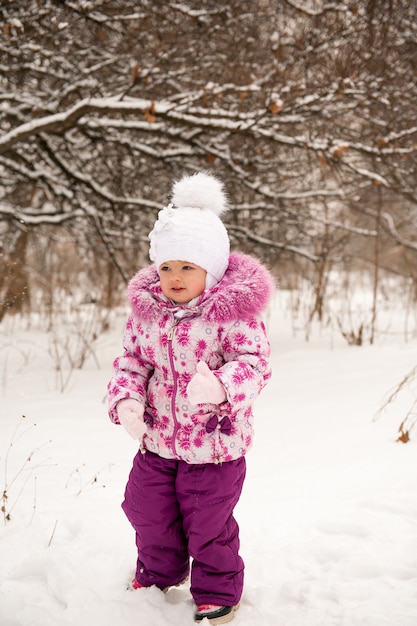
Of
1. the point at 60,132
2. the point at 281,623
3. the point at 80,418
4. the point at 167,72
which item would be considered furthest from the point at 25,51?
the point at 281,623

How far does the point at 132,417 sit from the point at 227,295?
0.47 meters

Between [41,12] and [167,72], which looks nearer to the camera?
[41,12]

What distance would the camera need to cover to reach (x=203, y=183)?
6.11 ft

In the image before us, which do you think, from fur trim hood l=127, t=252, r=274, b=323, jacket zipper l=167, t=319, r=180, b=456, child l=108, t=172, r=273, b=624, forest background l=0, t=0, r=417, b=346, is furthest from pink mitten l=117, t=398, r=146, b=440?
forest background l=0, t=0, r=417, b=346

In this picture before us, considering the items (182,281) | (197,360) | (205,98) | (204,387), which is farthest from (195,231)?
(205,98)

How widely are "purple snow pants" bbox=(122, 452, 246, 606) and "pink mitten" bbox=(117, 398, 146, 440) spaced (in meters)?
0.20

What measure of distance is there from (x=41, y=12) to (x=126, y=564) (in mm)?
3816

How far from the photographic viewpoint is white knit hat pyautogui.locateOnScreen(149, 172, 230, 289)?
5.84ft

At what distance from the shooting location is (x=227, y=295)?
1.73 metres

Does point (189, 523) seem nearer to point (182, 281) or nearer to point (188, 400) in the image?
point (188, 400)

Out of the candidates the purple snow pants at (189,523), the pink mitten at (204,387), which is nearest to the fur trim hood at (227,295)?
the pink mitten at (204,387)

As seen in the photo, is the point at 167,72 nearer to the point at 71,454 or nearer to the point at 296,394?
the point at 296,394

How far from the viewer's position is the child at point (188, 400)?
5.66 feet

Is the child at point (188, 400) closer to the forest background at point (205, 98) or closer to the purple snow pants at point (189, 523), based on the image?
the purple snow pants at point (189, 523)
